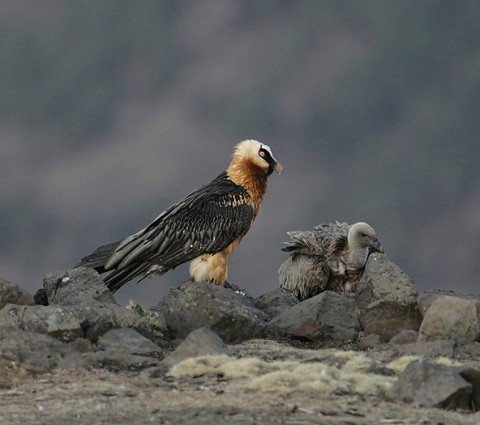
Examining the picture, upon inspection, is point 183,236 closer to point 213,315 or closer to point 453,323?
point 213,315

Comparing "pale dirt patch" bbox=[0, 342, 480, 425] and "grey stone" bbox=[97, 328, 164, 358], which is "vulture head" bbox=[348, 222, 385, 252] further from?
"pale dirt patch" bbox=[0, 342, 480, 425]

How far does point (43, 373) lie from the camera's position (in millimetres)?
11945

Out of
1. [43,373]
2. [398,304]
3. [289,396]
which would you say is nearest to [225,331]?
[398,304]

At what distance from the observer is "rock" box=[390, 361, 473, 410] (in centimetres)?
1012

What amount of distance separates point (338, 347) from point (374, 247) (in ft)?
16.5

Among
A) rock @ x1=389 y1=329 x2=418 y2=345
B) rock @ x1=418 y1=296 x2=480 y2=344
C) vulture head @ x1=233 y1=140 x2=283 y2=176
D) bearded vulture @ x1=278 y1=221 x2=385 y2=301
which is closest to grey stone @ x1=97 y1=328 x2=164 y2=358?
rock @ x1=389 y1=329 x2=418 y2=345

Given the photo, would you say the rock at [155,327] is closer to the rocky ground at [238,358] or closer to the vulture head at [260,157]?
the rocky ground at [238,358]

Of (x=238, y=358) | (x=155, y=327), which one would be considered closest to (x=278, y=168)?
(x=155, y=327)

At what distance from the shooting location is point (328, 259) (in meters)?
20.6

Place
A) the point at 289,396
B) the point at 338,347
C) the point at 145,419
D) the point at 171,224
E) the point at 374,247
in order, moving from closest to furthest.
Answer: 1. the point at 145,419
2. the point at 289,396
3. the point at 338,347
4. the point at 171,224
5. the point at 374,247

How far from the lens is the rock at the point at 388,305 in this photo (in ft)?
53.0

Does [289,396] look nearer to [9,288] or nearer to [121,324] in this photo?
[121,324]

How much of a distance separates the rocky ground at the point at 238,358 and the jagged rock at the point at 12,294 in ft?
0.07

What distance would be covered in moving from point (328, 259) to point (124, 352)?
848 cm
